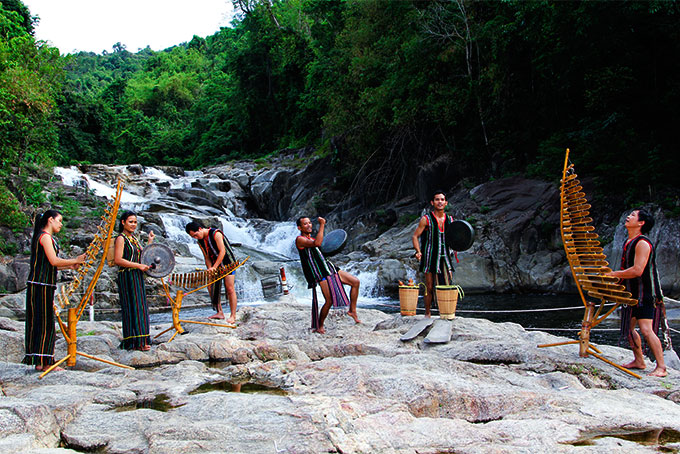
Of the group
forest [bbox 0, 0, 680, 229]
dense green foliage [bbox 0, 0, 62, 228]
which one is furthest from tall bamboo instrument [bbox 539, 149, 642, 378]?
dense green foliage [bbox 0, 0, 62, 228]

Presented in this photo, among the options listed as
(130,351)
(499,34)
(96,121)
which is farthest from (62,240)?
(96,121)

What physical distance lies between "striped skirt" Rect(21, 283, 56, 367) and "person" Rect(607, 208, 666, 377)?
5.50 meters

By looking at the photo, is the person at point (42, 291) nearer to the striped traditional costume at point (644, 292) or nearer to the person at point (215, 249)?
the person at point (215, 249)

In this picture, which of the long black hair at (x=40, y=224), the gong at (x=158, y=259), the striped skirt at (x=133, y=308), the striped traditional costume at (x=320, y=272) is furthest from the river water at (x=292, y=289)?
the long black hair at (x=40, y=224)

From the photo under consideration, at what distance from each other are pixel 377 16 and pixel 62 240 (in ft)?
50.1

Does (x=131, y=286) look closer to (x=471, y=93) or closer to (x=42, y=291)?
(x=42, y=291)

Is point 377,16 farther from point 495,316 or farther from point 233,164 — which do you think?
point 233,164

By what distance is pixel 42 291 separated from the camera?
531 cm

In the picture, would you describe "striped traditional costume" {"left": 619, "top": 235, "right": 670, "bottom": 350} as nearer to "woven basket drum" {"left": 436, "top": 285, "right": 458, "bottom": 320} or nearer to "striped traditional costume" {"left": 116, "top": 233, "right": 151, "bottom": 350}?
"woven basket drum" {"left": 436, "top": 285, "right": 458, "bottom": 320}

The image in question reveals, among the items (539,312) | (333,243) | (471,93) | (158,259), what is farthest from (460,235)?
(471,93)

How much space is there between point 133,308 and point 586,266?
5.12 meters

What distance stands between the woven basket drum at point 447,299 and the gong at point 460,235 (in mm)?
617

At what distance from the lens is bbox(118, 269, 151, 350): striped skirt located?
6.33 metres

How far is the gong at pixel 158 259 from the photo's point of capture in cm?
651
